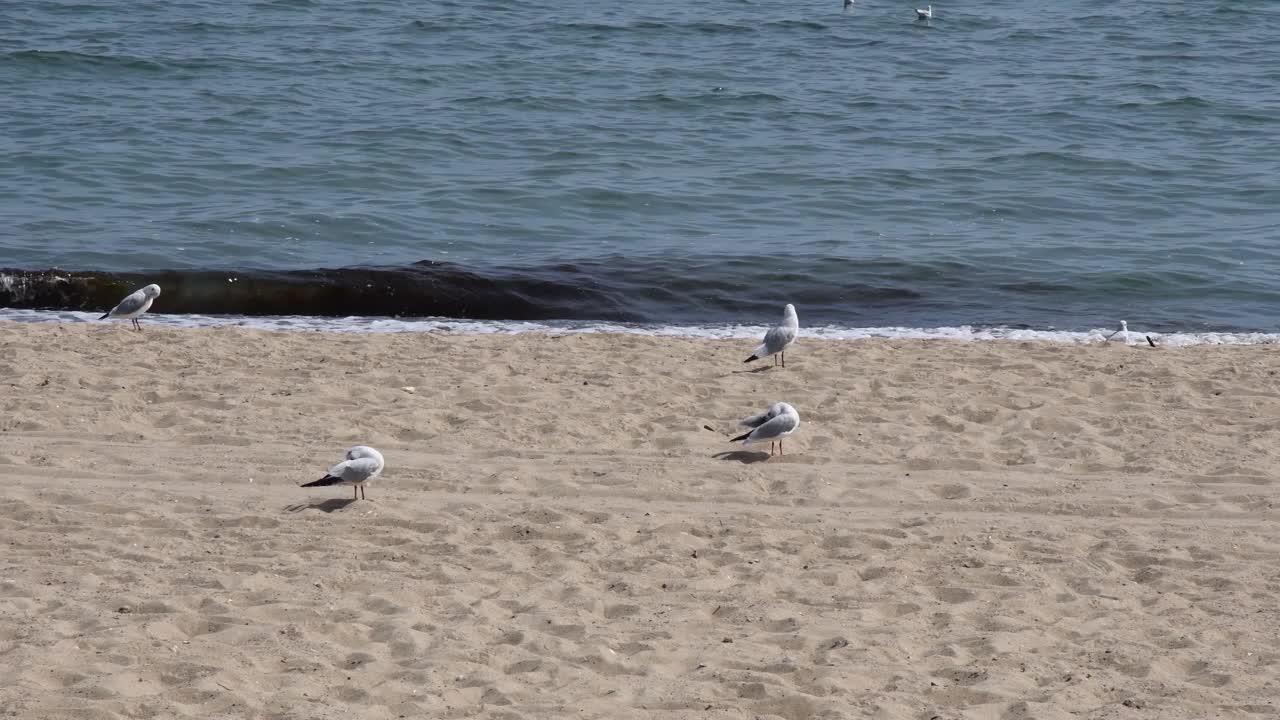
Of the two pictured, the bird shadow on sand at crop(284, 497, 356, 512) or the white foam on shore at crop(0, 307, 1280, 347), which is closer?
the bird shadow on sand at crop(284, 497, 356, 512)

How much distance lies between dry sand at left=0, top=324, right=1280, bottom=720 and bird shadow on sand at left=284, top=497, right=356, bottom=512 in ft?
0.05

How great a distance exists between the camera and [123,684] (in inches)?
206

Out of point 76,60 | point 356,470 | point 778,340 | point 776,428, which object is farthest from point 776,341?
point 76,60

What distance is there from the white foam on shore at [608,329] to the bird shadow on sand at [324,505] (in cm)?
433

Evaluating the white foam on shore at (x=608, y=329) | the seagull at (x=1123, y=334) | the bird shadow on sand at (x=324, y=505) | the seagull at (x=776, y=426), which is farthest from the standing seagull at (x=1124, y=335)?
the bird shadow on sand at (x=324, y=505)

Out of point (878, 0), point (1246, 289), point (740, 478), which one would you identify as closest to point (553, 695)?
point (740, 478)

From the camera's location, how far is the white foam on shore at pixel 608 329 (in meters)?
11.7

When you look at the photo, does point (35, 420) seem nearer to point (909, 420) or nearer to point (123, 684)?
point (123, 684)

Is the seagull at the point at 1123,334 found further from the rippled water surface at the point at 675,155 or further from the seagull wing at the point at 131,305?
the seagull wing at the point at 131,305

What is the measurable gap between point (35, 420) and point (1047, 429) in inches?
237

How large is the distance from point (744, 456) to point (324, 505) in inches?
94.1

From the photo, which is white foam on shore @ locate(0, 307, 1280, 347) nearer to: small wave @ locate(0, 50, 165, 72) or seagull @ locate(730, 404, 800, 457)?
seagull @ locate(730, 404, 800, 457)

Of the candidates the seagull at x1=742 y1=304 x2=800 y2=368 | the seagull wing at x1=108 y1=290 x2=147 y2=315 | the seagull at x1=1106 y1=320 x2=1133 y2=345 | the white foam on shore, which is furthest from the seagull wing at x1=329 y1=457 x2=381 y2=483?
the seagull at x1=1106 y1=320 x2=1133 y2=345

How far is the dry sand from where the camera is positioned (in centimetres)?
541
